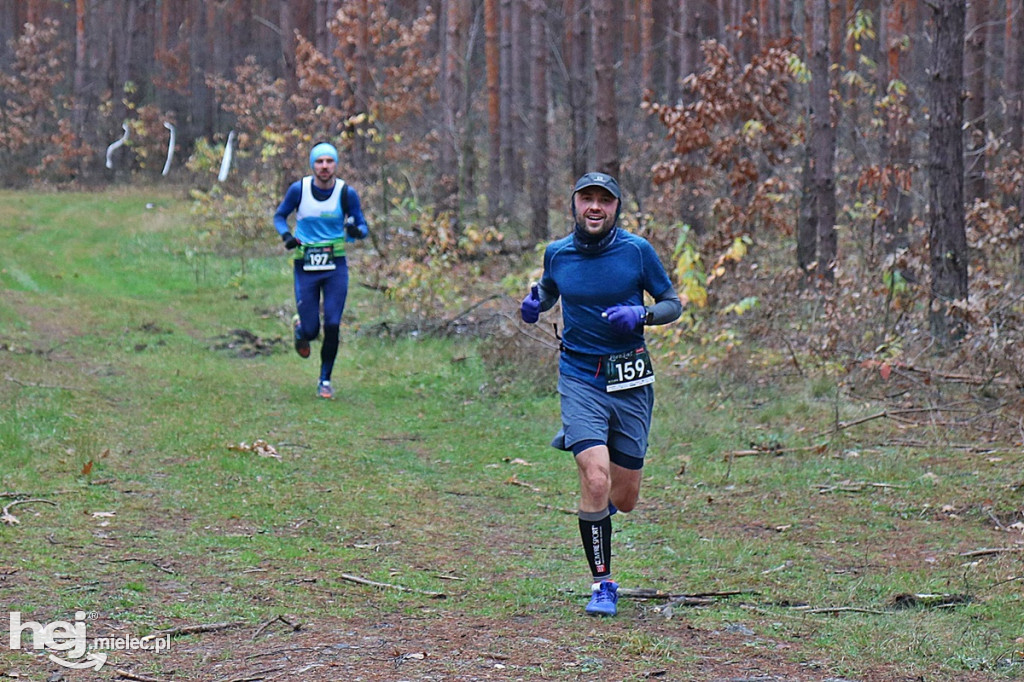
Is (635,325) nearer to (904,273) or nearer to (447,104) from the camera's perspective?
(904,273)

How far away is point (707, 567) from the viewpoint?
6.57m

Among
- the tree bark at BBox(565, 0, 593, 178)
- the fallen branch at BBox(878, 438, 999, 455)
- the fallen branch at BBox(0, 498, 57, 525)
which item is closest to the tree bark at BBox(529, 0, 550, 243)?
the tree bark at BBox(565, 0, 593, 178)

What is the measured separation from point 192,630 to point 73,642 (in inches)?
19.5

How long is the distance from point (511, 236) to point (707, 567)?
17409mm

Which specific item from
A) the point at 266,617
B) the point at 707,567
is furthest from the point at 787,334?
the point at 266,617

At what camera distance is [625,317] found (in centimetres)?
554

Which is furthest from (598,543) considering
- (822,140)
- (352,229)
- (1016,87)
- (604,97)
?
(1016,87)

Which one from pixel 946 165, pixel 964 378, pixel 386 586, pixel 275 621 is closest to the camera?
pixel 275 621

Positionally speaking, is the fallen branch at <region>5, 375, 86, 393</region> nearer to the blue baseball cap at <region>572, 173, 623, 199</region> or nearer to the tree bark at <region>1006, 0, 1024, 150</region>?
the blue baseball cap at <region>572, 173, 623, 199</region>

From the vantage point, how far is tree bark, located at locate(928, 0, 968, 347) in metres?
11.3

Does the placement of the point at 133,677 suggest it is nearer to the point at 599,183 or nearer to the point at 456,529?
the point at 599,183

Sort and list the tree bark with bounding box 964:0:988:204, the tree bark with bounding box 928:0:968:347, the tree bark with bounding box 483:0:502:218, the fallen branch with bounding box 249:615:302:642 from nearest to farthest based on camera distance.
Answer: the fallen branch with bounding box 249:615:302:642
the tree bark with bounding box 928:0:968:347
the tree bark with bounding box 964:0:988:204
the tree bark with bounding box 483:0:502:218

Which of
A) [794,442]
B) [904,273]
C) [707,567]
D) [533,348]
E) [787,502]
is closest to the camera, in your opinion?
[707,567]

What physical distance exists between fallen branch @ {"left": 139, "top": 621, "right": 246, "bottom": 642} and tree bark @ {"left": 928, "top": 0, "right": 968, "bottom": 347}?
26.3 ft
